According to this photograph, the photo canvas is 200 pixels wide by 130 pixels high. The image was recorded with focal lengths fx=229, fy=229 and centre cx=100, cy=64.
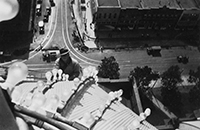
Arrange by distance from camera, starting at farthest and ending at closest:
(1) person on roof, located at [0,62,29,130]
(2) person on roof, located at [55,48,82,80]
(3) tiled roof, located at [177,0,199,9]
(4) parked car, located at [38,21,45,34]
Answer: (3) tiled roof, located at [177,0,199,9], (4) parked car, located at [38,21,45,34], (2) person on roof, located at [55,48,82,80], (1) person on roof, located at [0,62,29,130]

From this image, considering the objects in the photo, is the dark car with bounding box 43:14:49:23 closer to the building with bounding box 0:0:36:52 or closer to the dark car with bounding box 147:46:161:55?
the building with bounding box 0:0:36:52

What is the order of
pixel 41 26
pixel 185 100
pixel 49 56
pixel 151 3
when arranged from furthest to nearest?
Result: pixel 151 3, pixel 41 26, pixel 49 56, pixel 185 100

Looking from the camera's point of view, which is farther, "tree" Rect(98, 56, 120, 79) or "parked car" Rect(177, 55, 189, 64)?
"parked car" Rect(177, 55, 189, 64)

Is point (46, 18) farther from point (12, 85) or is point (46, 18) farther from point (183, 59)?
point (12, 85)

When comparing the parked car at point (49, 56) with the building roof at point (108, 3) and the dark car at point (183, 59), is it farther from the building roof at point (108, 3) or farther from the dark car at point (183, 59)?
the dark car at point (183, 59)

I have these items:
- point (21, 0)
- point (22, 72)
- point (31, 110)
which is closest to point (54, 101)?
point (31, 110)

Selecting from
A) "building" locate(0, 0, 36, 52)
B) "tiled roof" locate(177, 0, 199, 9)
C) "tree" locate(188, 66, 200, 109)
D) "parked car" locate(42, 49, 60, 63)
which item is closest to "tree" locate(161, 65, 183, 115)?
Result: "tree" locate(188, 66, 200, 109)

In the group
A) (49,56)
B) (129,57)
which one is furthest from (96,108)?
(129,57)
